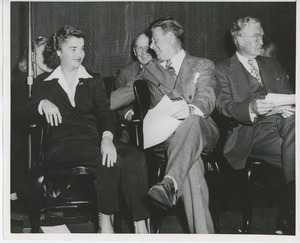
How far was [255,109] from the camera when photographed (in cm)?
188

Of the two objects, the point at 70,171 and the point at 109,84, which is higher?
the point at 109,84

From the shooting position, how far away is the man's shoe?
5.37 ft

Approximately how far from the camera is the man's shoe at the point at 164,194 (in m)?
1.64

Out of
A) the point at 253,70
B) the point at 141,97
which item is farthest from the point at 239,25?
the point at 141,97

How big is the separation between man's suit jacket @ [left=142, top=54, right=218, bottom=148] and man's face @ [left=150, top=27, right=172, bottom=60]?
5 cm

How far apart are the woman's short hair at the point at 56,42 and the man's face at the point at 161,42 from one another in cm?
33

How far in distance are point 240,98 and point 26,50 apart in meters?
0.92

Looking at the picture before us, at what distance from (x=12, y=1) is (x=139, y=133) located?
756mm

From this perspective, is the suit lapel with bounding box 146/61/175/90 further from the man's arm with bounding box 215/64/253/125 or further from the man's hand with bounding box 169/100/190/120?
the man's arm with bounding box 215/64/253/125

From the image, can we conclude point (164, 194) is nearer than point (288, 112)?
Yes

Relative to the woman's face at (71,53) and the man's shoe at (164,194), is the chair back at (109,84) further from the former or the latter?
the man's shoe at (164,194)

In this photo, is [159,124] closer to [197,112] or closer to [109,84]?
[197,112]

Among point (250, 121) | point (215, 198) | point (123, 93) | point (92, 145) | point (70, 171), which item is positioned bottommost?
point (215, 198)

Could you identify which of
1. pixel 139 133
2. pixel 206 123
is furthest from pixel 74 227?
pixel 206 123
